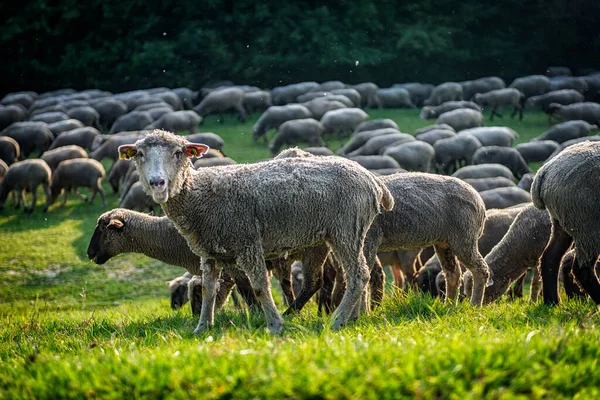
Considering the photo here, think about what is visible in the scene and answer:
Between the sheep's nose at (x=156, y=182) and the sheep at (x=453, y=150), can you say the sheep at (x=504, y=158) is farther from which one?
the sheep's nose at (x=156, y=182)

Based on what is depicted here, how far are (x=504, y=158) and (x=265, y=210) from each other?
47.6 ft

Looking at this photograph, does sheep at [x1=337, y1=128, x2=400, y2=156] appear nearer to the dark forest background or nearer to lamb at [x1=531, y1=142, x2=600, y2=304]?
the dark forest background

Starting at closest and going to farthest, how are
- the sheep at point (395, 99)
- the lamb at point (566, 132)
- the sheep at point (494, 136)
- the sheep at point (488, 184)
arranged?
the sheep at point (488, 184) → the sheep at point (494, 136) → the lamb at point (566, 132) → the sheep at point (395, 99)

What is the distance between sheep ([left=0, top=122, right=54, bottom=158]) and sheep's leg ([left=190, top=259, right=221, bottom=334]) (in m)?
19.9

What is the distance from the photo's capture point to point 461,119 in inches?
1022

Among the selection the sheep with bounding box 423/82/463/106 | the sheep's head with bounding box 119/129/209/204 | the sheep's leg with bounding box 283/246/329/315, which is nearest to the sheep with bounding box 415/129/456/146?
the sheep with bounding box 423/82/463/106

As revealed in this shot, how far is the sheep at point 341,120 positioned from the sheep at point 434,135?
386 cm

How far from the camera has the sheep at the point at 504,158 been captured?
20266mm

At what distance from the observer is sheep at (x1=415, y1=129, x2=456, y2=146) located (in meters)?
22.7

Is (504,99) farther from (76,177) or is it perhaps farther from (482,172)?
(76,177)

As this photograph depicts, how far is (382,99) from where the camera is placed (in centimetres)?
3281

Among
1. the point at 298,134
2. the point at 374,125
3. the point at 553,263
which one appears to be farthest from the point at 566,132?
the point at 553,263

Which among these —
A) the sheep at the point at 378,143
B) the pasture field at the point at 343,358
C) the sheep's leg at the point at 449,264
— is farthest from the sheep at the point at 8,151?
the sheep's leg at the point at 449,264

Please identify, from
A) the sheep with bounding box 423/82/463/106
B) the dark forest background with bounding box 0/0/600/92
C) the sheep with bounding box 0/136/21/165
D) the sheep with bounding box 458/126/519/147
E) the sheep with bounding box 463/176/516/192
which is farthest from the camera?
the dark forest background with bounding box 0/0/600/92
